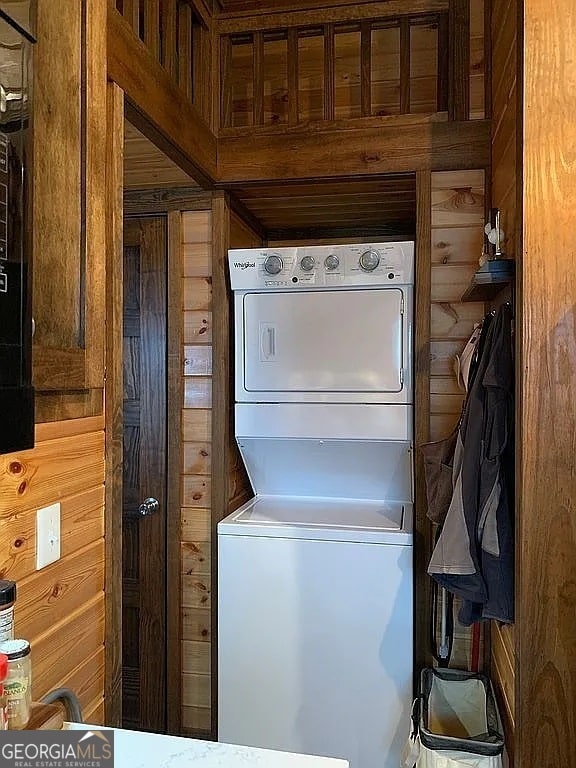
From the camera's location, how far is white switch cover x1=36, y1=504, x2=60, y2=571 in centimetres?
128

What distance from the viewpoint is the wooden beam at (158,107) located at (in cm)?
162

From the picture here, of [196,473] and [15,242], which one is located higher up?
[15,242]

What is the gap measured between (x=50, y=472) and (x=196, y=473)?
1.14 meters

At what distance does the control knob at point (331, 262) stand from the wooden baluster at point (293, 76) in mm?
515

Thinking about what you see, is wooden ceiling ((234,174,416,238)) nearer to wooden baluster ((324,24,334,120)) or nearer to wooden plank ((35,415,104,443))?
wooden baluster ((324,24,334,120))

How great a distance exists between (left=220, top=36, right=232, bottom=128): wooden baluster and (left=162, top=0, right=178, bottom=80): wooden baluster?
1.17 feet

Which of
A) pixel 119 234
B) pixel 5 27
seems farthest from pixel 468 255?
pixel 5 27

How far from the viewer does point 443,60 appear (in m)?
2.28

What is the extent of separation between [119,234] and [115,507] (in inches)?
27.9

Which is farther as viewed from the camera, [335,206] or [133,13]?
[335,206]

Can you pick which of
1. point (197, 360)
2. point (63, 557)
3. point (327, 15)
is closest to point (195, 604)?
point (197, 360)

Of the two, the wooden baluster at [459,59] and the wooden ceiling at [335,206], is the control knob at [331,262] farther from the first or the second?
the wooden baluster at [459,59]

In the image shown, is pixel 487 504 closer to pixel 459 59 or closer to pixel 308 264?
pixel 308 264

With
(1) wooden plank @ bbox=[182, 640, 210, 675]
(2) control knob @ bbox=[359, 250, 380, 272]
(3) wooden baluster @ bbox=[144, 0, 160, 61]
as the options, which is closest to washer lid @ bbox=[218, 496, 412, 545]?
(1) wooden plank @ bbox=[182, 640, 210, 675]
